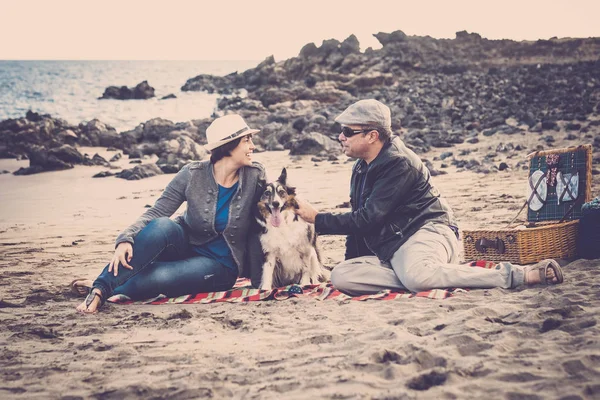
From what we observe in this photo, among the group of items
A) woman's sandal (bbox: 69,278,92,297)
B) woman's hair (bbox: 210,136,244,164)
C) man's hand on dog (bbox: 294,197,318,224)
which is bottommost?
woman's sandal (bbox: 69,278,92,297)

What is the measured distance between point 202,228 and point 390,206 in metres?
1.64

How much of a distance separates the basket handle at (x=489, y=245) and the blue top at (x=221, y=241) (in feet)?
7.72

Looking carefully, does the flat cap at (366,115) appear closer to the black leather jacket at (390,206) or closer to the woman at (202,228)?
the black leather jacket at (390,206)

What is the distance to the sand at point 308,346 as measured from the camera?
9.76 ft

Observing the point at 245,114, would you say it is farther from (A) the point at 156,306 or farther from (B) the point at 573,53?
(B) the point at 573,53

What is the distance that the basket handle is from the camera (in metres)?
5.58

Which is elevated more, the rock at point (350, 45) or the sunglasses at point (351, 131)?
the rock at point (350, 45)

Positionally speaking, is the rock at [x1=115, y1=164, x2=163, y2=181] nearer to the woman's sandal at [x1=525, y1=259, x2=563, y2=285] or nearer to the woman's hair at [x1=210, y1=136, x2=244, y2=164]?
the woman's hair at [x1=210, y1=136, x2=244, y2=164]

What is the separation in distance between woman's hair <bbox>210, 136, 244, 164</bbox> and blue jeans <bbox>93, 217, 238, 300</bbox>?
672 millimetres

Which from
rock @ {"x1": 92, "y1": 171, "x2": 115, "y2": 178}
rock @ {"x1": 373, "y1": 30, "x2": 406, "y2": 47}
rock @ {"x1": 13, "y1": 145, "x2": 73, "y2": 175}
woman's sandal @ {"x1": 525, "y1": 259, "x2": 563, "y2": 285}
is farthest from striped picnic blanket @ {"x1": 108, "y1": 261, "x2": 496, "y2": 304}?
rock @ {"x1": 373, "y1": 30, "x2": 406, "y2": 47}

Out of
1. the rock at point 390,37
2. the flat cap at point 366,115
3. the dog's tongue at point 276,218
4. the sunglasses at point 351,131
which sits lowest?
the dog's tongue at point 276,218

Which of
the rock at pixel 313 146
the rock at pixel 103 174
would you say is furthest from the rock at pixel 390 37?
the rock at pixel 103 174

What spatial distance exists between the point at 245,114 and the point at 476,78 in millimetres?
11163

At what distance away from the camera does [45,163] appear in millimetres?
14602
